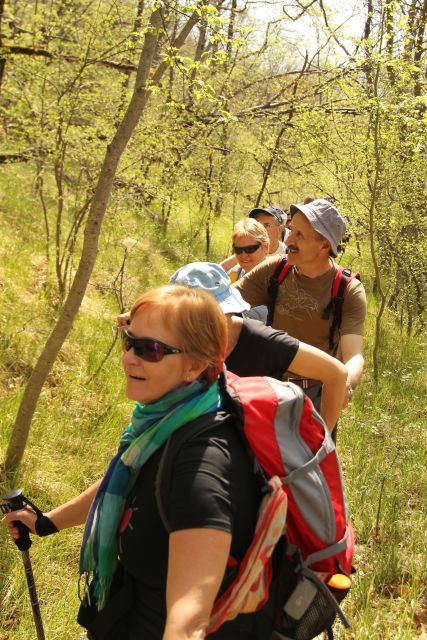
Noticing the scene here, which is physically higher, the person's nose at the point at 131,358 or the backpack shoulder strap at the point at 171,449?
the person's nose at the point at 131,358

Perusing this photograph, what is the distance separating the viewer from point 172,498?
122cm

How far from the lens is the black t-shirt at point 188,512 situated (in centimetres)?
119

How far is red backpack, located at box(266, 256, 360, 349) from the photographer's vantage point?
3020mm

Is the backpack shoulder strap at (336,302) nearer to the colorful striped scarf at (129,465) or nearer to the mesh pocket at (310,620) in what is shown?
the colorful striped scarf at (129,465)

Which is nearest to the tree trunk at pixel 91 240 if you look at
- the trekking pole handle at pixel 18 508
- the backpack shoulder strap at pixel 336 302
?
the backpack shoulder strap at pixel 336 302

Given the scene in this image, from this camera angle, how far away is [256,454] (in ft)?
4.37

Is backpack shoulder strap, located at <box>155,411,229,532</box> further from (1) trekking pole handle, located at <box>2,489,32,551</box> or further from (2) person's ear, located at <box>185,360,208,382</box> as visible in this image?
(1) trekking pole handle, located at <box>2,489,32,551</box>

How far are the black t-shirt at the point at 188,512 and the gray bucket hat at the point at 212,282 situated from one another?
0.80m

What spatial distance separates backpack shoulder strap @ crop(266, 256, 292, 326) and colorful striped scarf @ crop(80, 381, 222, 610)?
69.8 inches

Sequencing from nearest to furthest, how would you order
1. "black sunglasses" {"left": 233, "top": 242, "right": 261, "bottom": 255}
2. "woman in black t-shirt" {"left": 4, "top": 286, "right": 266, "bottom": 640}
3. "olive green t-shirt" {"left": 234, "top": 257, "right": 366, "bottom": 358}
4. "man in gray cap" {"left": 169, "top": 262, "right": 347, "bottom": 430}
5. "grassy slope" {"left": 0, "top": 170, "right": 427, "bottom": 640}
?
"woman in black t-shirt" {"left": 4, "top": 286, "right": 266, "bottom": 640}
"man in gray cap" {"left": 169, "top": 262, "right": 347, "bottom": 430}
"grassy slope" {"left": 0, "top": 170, "right": 427, "bottom": 640}
"olive green t-shirt" {"left": 234, "top": 257, "right": 366, "bottom": 358}
"black sunglasses" {"left": 233, "top": 242, "right": 261, "bottom": 255}

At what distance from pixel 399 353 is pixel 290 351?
6565 mm

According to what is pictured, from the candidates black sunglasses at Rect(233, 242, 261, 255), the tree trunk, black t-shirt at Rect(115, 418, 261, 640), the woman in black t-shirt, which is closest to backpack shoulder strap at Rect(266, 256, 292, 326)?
black sunglasses at Rect(233, 242, 261, 255)

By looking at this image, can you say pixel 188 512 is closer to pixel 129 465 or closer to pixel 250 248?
pixel 129 465

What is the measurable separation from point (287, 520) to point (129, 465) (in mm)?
415
